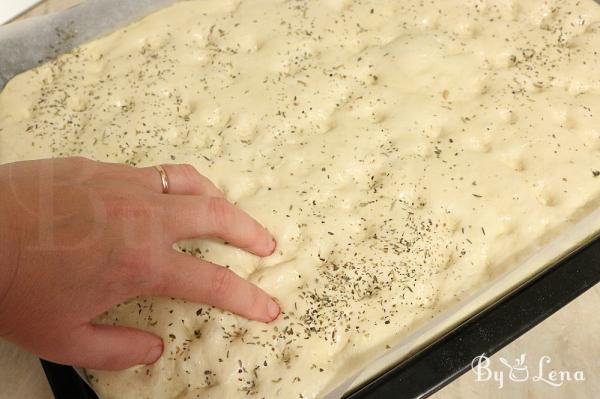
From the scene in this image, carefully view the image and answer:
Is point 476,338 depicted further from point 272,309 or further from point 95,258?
point 95,258

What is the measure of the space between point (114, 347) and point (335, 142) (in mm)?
653

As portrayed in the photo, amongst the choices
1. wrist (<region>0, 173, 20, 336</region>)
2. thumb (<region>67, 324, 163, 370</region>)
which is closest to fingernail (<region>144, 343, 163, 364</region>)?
thumb (<region>67, 324, 163, 370</region>)

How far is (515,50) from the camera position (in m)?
1.43

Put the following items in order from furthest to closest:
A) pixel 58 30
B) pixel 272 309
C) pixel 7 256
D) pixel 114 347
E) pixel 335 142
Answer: pixel 58 30
pixel 335 142
pixel 272 309
pixel 114 347
pixel 7 256

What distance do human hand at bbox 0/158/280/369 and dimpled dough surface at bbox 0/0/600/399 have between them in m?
0.10

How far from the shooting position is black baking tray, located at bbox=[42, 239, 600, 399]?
3.23 ft

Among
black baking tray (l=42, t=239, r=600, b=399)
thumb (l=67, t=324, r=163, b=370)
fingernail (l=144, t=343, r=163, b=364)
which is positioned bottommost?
black baking tray (l=42, t=239, r=600, b=399)

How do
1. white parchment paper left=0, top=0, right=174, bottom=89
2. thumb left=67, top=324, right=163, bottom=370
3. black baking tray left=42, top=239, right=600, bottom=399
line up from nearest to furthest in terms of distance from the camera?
thumb left=67, top=324, right=163, bottom=370, black baking tray left=42, top=239, right=600, bottom=399, white parchment paper left=0, top=0, right=174, bottom=89

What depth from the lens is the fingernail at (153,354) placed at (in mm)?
990

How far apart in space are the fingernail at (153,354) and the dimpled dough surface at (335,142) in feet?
0.04

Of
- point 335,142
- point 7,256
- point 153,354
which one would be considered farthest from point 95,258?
point 335,142

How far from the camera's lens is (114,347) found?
3.00 feet

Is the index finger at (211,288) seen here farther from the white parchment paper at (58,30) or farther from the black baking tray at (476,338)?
the white parchment paper at (58,30)

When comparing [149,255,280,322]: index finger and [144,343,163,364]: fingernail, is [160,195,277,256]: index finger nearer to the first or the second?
[149,255,280,322]: index finger
